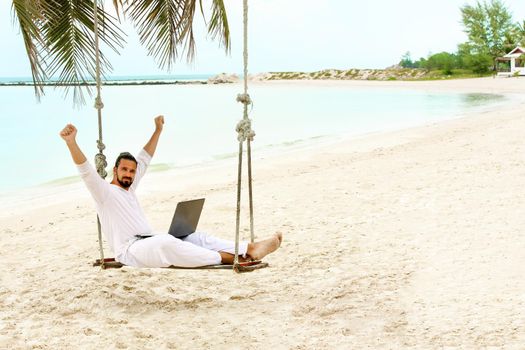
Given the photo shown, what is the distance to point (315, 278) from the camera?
394cm

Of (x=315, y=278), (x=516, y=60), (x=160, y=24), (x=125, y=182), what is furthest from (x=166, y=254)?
(x=516, y=60)

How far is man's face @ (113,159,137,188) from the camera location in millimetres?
3299

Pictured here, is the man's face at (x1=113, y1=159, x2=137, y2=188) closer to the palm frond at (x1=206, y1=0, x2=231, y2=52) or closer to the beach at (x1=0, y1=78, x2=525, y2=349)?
the beach at (x1=0, y1=78, x2=525, y2=349)

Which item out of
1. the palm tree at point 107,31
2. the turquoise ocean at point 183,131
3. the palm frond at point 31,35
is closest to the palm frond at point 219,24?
the palm tree at point 107,31

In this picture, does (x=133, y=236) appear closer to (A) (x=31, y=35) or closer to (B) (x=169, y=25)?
(A) (x=31, y=35)

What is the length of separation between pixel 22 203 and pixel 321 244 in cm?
536

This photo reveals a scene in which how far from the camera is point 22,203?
8.55 metres

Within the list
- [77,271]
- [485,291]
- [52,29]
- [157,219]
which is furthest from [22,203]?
[485,291]

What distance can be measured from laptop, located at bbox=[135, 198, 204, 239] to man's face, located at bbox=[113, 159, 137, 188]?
0.30 m

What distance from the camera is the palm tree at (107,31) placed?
5297 mm

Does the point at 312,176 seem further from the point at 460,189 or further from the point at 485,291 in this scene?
the point at 485,291

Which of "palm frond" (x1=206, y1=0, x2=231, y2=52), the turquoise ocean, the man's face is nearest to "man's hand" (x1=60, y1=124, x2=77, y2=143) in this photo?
the man's face

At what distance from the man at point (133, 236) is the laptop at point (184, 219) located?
4cm

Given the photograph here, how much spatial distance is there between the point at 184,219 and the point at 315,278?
1075mm
